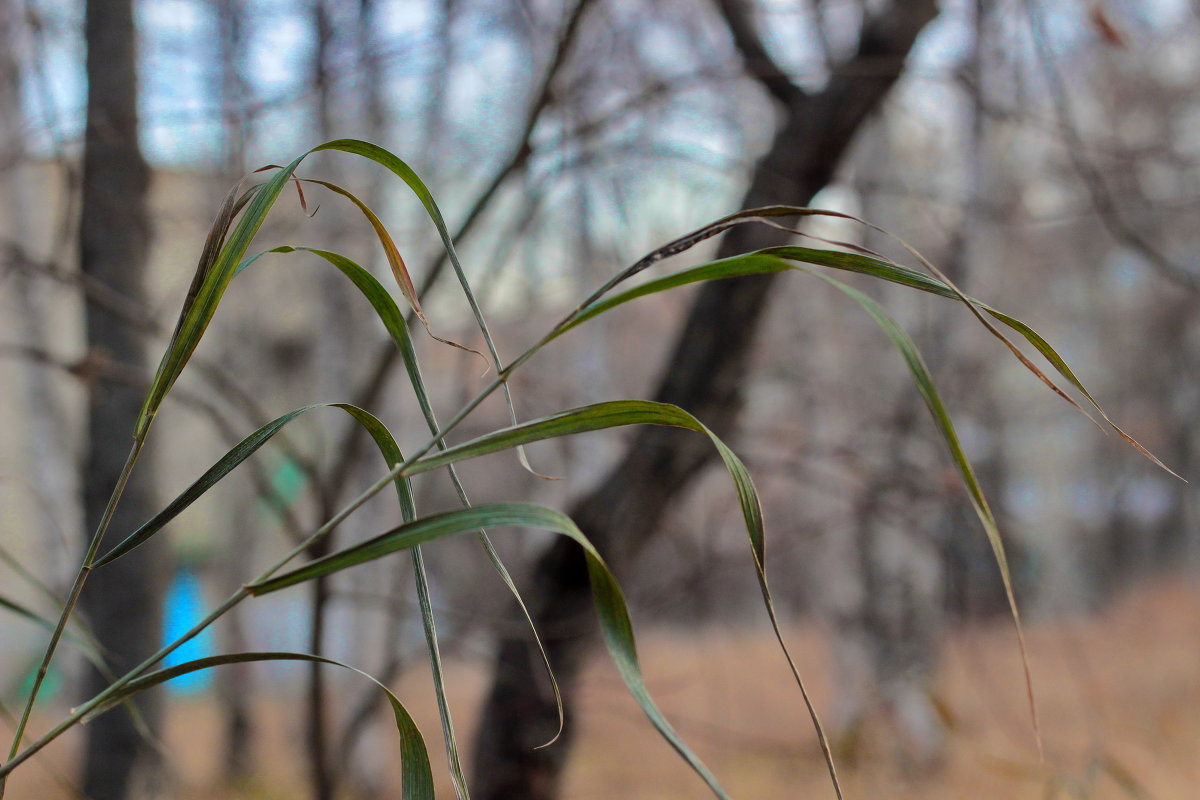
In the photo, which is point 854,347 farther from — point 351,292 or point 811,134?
point 811,134

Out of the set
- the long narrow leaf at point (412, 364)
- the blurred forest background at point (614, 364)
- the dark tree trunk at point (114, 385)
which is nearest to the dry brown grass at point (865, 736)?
the blurred forest background at point (614, 364)

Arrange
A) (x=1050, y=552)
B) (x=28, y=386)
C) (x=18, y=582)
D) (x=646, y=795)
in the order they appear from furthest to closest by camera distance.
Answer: (x=1050, y=552), (x=18, y=582), (x=28, y=386), (x=646, y=795)

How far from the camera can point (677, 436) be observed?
1558 millimetres

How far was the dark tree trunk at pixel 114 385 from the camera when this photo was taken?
127 centimetres

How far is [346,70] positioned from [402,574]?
0.92 meters

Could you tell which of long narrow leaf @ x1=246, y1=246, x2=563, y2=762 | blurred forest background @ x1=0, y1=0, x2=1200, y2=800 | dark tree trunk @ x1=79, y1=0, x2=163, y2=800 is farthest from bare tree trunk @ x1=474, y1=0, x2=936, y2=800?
Answer: long narrow leaf @ x1=246, y1=246, x2=563, y2=762

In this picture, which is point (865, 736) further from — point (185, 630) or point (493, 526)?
point (185, 630)

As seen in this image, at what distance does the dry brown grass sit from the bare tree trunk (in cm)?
13

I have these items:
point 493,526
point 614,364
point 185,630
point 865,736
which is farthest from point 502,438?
point 614,364

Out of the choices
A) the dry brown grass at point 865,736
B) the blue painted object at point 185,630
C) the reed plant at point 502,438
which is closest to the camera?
the reed plant at point 502,438

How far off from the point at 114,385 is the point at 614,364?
17.7 ft

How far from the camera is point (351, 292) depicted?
3.91 meters

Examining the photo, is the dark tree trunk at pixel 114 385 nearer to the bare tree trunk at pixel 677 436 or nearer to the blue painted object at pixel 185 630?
the blue painted object at pixel 185 630

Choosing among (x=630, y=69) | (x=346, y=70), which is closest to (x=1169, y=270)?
(x=630, y=69)
